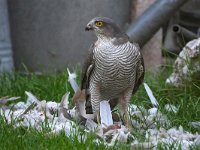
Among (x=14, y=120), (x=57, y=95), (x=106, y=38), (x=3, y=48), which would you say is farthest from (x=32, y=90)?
(x=106, y=38)

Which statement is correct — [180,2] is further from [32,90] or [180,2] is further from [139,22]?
[32,90]

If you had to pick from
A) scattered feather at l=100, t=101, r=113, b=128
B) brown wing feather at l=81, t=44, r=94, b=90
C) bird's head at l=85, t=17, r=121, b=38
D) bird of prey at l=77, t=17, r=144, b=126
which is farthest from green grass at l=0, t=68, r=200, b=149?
bird's head at l=85, t=17, r=121, b=38

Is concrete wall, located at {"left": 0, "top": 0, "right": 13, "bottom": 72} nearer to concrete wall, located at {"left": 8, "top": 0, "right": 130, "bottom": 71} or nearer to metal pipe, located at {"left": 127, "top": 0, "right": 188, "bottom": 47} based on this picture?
concrete wall, located at {"left": 8, "top": 0, "right": 130, "bottom": 71}

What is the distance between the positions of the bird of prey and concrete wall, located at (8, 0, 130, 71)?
3.21 meters

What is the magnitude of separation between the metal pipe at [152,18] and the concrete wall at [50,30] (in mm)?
707

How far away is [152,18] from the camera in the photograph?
732 cm

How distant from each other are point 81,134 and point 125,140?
0.93 feet

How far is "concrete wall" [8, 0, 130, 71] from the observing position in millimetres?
7781

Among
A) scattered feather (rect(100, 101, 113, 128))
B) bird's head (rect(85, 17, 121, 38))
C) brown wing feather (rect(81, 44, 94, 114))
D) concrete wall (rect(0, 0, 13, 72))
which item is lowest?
scattered feather (rect(100, 101, 113, 128))

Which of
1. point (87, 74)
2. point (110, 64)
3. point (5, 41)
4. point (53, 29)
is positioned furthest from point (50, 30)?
point (110, 64)

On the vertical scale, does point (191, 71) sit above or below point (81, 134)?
above

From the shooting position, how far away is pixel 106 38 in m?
4.39

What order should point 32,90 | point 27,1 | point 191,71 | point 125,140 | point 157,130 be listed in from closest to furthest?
point 125,140 → point 157,130 → point 191,71 → point 32,90 → point 27,1

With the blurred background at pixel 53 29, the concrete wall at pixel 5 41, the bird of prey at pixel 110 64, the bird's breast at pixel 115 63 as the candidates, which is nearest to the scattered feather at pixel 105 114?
the bird of prey at pixel 110 64
